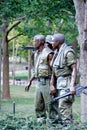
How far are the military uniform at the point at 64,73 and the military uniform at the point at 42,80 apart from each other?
319mm

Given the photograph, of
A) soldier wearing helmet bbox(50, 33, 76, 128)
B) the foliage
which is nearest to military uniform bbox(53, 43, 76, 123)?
soldier wearing helmet bbox(50, 33, 76, 128)

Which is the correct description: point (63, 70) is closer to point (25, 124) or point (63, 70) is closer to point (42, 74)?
point (42, 74)

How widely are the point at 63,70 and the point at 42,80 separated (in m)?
0.55

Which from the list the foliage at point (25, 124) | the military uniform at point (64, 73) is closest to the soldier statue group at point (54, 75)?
the military uniform at point (64, 73)

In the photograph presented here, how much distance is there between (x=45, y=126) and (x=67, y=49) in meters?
2.14

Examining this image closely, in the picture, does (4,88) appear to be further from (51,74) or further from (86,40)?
(51,74)

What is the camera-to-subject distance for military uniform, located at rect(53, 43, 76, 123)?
741cm

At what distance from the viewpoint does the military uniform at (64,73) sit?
292 inches

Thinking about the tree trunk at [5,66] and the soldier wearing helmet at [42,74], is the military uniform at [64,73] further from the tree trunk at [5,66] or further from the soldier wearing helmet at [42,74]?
the tree trunk at [5,66]

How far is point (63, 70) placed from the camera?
750cm

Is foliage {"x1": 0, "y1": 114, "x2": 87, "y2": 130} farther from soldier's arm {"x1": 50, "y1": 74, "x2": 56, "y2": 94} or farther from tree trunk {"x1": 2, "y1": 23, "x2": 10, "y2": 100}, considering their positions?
tree trunk {"x1": 2, "y1": 23, "x2": 10, "y2": 100}

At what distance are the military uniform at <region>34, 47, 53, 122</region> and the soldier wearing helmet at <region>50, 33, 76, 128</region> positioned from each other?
29 cm

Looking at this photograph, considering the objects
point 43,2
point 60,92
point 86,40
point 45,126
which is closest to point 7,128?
point 45,126

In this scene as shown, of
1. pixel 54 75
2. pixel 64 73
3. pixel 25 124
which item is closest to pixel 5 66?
pixel 54 75
